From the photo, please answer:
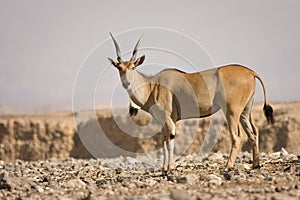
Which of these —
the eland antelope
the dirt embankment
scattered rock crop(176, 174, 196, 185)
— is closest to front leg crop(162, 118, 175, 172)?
the eland antelope

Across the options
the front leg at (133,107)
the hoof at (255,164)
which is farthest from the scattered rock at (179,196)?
the front leg at (133,107)

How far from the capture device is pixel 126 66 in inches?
457

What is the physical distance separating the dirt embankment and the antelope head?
16144 mm

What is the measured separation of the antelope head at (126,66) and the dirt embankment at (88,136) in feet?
53.0

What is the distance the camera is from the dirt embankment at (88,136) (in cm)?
2819

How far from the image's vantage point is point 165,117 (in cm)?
1155

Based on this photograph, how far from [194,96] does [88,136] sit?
20.8 m

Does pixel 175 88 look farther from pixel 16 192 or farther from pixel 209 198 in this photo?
pixel 209 198

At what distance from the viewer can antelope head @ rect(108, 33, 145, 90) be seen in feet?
38.0

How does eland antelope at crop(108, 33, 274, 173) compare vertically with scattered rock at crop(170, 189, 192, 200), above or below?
above

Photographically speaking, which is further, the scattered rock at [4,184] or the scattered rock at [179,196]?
the scattered rock at [4,184]

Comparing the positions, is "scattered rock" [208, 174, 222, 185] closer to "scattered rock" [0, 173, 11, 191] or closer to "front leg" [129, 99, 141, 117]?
"scattered rock" [0, 173, 11, 191]

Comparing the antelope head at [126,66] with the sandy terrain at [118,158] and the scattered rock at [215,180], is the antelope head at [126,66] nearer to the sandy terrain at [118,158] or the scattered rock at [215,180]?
the sandy terrain at [118,158]

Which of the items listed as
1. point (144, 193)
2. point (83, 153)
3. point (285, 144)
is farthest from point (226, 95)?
point (83, 153)
